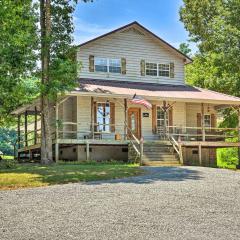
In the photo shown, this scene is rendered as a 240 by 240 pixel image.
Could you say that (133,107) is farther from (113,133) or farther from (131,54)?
(131,54)

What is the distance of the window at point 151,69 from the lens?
33.0 metres

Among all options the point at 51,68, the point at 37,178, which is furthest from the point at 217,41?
the point at 37,178

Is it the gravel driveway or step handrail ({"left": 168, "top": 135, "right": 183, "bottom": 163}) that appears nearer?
the gravel driveway

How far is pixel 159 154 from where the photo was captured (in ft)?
86.1

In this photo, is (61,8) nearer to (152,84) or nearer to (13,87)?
(13,87)

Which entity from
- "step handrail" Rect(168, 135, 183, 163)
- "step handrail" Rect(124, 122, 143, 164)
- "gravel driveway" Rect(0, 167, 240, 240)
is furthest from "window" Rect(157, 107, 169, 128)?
"gravel driveway" Rect(0, 167, 240, 240)

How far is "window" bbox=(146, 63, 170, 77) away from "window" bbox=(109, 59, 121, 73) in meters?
2.27

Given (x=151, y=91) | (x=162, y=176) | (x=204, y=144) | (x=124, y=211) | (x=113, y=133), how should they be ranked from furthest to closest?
(x=151, y=91) < (x=113, y=133) < (x=204, y=144) < (x=162, y=176) < (x=124, y=211)

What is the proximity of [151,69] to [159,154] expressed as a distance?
887 cm

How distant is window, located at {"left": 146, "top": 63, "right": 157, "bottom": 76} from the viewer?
33.0 meters

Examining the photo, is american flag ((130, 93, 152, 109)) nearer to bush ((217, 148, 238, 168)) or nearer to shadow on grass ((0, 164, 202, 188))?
shadow on grass ((0, 164, 202, 188))

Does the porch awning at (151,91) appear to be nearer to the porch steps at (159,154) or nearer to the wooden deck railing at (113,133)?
the wooden deck railing at (113,133)

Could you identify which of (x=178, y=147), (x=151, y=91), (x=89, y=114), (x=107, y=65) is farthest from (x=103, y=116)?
(x=178, y=147)

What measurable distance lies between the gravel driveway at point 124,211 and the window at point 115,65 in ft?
55.3
